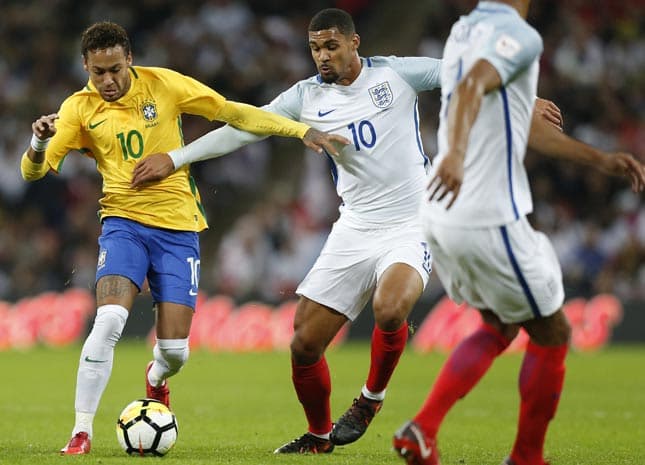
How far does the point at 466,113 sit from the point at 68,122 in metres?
3.10

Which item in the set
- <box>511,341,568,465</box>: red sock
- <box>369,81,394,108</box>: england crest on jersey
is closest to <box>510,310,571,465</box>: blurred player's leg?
<box>511,341,568,465</box>: red sock

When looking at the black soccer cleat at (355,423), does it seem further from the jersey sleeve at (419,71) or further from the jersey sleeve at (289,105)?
the jersey sleeve at (419,71)

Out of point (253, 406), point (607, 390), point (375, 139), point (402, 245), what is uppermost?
point (375, 139)

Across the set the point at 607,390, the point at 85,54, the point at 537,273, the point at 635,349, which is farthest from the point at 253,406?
the point at 635,349

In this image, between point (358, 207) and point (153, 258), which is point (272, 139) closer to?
point (358, 207)

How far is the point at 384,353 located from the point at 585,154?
238 centimetres

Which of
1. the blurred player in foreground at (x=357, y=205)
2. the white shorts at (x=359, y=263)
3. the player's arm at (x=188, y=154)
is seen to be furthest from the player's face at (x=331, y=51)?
the white shorts at (x=359, y=263)

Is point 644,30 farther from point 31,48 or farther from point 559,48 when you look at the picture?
point 31,48

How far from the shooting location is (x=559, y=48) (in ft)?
63.8

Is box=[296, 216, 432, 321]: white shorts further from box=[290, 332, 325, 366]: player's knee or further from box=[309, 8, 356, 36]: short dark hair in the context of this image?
box=[309, 8, 356, 36]: short dark hair

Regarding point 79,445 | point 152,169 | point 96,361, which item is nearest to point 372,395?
point 96,361

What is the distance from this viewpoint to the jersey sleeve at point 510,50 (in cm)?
506

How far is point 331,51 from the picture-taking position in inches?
291

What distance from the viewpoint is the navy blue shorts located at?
283 inches
